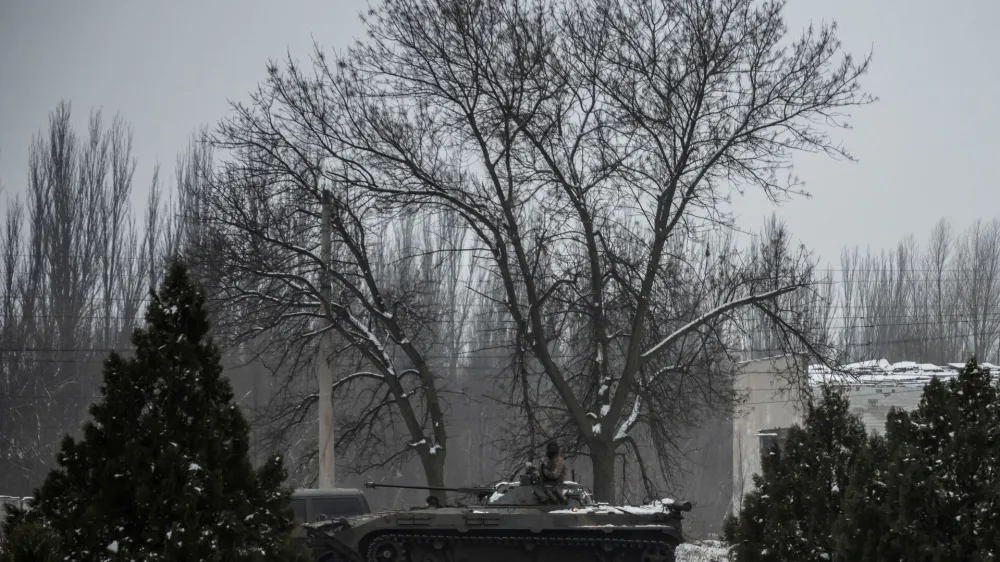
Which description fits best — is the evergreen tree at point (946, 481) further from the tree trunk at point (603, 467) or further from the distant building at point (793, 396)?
the distant building at point (793, 396)

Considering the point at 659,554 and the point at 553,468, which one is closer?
the point at 659,554

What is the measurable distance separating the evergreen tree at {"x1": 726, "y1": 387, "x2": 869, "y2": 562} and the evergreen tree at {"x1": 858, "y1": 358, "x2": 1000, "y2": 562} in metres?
2.49

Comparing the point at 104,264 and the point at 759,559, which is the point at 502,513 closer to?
the point at 759,559

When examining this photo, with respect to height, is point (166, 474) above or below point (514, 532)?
above

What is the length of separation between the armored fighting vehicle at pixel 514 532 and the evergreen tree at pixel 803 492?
122 inches

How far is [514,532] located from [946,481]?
306 inches

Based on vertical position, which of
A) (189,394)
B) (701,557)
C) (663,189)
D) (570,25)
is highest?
(570,25)

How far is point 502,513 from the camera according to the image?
51.5 feet

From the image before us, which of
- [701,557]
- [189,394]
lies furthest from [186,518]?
[701,557]

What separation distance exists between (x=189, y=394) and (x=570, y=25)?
13.1m

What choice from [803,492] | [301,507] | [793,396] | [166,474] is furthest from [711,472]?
[166,474]

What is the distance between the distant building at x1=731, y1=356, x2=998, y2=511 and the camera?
1110 inches

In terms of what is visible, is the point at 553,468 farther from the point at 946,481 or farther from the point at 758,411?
the point at 758,411

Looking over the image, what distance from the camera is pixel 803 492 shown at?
12164 mm
